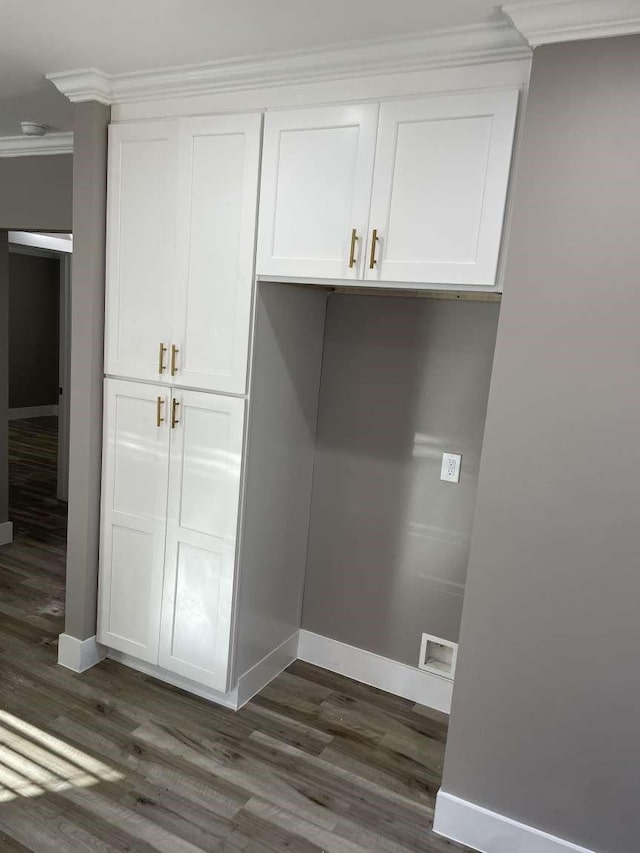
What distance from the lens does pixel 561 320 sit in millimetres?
1839

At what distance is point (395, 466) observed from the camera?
282cm

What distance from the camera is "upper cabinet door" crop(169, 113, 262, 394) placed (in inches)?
92.7

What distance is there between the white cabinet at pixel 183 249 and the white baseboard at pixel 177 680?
1299 mm

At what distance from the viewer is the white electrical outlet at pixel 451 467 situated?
2665 mm

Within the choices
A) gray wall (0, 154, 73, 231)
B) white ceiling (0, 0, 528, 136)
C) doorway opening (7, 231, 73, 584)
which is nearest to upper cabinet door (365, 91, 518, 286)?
white ceiling (0, 0, 528, 136)

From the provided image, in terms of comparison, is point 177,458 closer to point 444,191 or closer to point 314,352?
point 314,352

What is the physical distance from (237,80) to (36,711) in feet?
8.36

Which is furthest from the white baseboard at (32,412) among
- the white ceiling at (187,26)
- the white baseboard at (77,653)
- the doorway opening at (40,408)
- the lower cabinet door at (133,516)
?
the white ceiling at (187,26)

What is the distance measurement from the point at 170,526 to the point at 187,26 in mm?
1800

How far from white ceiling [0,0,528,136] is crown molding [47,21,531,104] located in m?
0.04

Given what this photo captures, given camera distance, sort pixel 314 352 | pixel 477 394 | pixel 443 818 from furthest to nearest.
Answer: pixel 314 352
pixel 477 394
pixel 443 818

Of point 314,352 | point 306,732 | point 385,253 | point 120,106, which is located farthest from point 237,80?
point 306,732

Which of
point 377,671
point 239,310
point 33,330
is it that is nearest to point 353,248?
point 239,310

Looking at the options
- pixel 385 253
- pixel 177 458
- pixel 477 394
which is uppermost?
pixel 385 253
